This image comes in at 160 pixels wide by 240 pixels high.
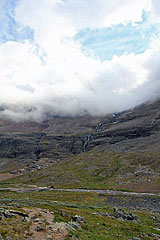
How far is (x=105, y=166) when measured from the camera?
596 ft

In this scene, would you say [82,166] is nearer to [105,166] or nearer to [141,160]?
[105,166]

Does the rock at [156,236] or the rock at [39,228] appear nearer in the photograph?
the rock at [39,228]

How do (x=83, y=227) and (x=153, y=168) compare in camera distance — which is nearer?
(x=83, y=227)

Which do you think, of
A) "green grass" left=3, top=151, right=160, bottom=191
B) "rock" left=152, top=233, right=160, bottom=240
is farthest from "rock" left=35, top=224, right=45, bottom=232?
"green grass" left=3, top=151, right=160, bottom=191

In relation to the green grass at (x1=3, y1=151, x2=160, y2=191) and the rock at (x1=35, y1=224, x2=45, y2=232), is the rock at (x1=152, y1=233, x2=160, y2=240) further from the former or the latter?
the green grass at (x1=3, y1=151, x2=160, y2=191)

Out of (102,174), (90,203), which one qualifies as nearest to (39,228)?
(90,203)

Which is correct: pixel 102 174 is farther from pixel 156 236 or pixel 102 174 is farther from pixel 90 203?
pixel 156 236

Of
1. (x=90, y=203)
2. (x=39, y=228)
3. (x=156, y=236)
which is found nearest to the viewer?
(x=39, y=228)

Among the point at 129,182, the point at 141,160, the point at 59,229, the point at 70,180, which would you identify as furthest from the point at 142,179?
the point at 59,229

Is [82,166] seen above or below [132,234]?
below

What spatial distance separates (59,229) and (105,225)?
10.5 metres

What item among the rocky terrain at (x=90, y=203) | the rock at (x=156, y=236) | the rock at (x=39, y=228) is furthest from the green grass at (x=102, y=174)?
the rock at (x=39, y=228)

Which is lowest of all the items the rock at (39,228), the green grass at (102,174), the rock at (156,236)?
the green grass at (102,174)

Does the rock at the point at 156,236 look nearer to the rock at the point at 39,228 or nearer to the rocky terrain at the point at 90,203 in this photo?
the rocky terrain at the point at 90,203
